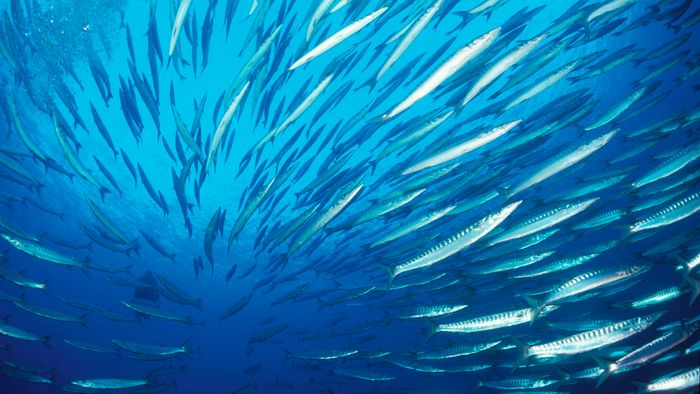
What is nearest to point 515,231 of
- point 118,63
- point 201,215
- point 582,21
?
point 582,21

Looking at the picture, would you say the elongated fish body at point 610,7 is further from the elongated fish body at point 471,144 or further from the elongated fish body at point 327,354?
the elongated fish body at point 327,354

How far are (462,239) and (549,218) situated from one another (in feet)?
4.56

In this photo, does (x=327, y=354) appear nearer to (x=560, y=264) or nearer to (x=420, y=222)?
(x=420, y=222)

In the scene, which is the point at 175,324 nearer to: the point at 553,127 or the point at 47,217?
the point at 47,217

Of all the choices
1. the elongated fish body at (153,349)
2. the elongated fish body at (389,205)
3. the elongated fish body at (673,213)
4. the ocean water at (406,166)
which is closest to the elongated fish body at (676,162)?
the ocean water at (406,166)

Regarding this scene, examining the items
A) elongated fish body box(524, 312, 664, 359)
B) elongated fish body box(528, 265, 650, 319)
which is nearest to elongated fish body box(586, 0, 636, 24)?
elongated fish body box(528, 265, 650, 319)

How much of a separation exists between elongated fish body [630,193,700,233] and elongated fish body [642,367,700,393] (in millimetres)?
1800

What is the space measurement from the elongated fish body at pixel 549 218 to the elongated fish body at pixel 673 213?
984mm

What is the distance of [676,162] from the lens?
A: 4836 mm

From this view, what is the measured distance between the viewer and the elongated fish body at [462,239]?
4008 mm

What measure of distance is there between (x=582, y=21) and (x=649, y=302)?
4.44 m

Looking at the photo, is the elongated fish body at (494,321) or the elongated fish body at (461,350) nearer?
the elongated fish body at (494,321)

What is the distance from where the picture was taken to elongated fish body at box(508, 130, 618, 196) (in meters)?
4.27

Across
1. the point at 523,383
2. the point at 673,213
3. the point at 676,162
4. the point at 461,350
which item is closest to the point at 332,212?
the point at 461,350
